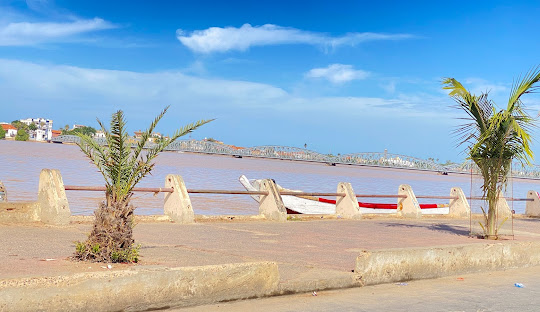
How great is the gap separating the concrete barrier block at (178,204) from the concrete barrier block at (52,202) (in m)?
2.93

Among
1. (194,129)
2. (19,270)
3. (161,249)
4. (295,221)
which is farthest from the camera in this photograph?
(295,221)

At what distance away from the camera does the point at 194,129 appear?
920 centimetres

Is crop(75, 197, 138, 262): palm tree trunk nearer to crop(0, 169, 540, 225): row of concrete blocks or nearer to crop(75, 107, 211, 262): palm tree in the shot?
crop(75, 107, 211, 262): palm tree

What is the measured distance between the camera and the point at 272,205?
17.4 meters

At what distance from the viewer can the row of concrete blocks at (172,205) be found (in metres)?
12.9

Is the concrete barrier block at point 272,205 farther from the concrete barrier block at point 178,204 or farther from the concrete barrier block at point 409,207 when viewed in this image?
Answer: the concrete barrier block at point 409,207

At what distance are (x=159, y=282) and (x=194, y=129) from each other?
2.60m

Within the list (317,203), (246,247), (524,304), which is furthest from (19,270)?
(317,203)

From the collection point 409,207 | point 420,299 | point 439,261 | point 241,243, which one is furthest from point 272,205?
point 420,299

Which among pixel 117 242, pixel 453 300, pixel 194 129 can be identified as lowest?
pixel 453 300

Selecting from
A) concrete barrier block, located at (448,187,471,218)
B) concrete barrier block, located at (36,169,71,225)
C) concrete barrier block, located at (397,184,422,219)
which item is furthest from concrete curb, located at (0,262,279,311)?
concrete barrier block, located at (448,187,471,218)

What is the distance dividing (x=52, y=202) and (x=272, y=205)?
6.26 metres

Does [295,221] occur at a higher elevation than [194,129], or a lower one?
lower

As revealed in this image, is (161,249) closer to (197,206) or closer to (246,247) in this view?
(246,247)
